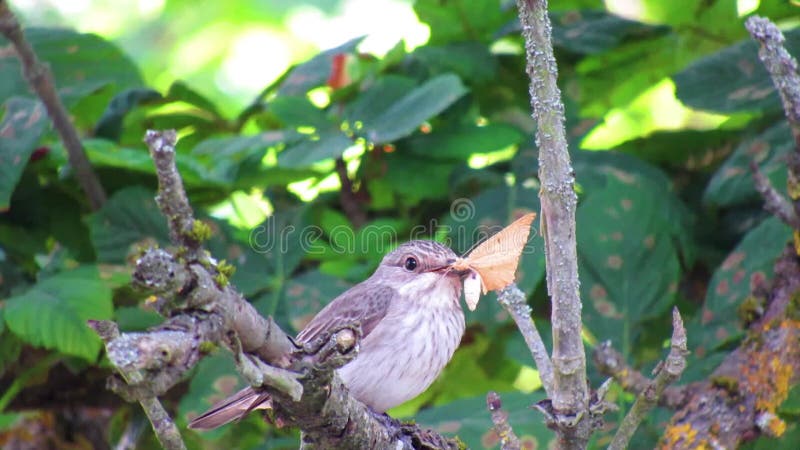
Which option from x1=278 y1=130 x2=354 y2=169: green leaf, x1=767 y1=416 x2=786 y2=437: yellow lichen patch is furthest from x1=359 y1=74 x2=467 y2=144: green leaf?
Result: x1=767 y1=416 x2=786 y2=437: yellow lichen patch

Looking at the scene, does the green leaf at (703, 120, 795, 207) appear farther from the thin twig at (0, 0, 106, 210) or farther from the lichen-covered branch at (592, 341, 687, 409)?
the thin twig at (0, 0, 106, 210)

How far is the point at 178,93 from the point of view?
4.35m

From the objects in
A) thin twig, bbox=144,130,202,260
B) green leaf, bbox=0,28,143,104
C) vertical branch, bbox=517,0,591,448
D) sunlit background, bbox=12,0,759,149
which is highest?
thin twig, bbox=144,130,202,260

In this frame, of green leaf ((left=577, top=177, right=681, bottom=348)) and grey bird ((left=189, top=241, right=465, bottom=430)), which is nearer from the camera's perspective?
grey bird ((left=189, top=241, right=465, bottom=430))

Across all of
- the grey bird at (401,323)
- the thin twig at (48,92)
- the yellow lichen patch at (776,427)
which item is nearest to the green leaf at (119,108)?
the thin twig at (48,92)

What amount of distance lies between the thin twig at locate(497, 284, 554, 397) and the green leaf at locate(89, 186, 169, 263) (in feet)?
5.49

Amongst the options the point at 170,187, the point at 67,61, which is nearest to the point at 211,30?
the point at 67,61

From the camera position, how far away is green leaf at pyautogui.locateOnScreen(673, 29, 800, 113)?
404 cm

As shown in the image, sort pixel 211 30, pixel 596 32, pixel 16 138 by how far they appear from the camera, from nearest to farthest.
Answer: pixel 16 138 → pixel 596 32 → pixel 211 30

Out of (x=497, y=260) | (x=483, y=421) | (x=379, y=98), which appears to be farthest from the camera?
(x=379, y=98)

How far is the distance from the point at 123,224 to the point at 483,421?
1634 millimetres

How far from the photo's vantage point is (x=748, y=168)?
156 inches

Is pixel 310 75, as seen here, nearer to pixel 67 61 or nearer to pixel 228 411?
pixel 67 61

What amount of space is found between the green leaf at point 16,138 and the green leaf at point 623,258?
6.86 feet
